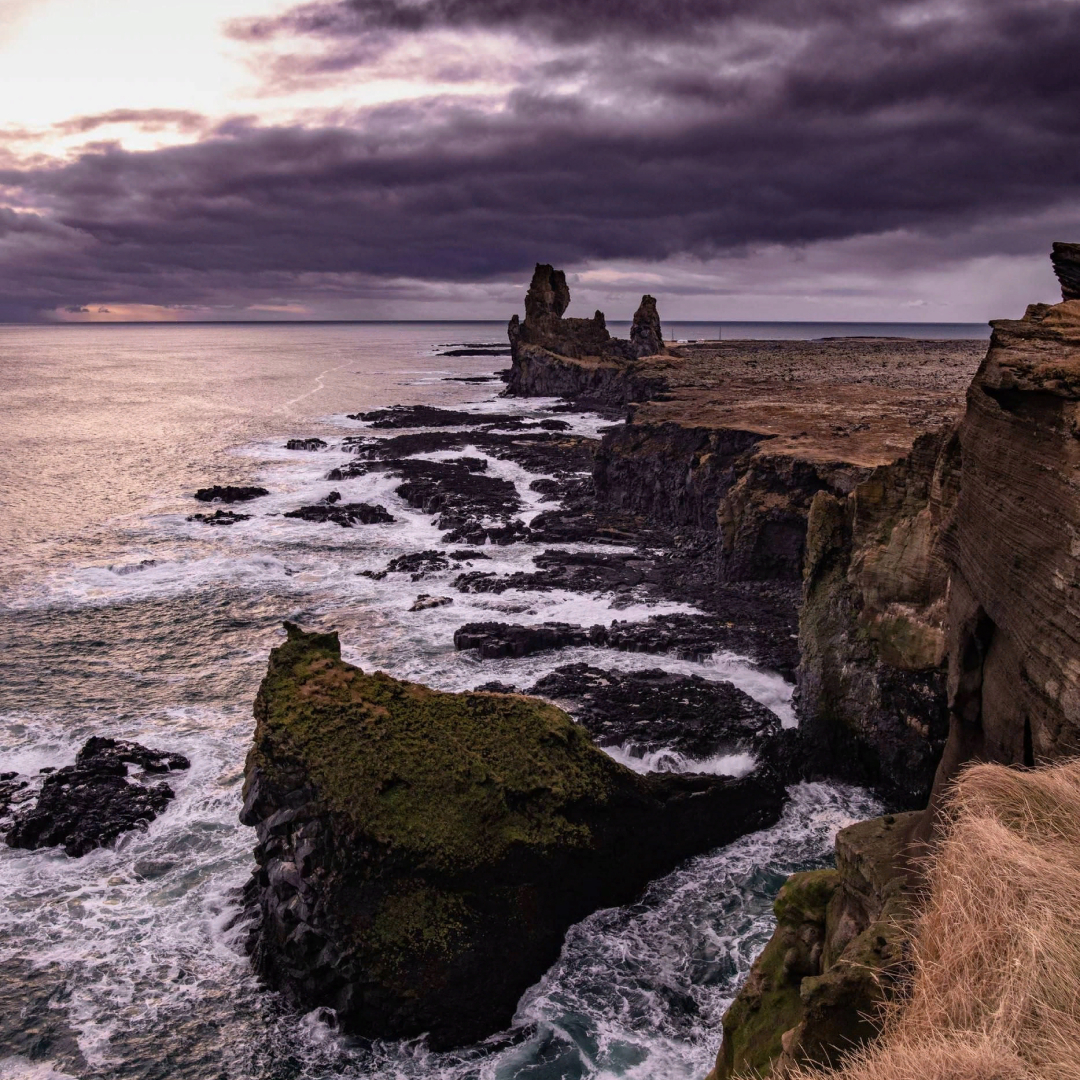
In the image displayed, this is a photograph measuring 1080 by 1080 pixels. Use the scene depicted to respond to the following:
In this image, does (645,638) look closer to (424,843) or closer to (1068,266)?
(424,843)

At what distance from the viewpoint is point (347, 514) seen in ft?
166

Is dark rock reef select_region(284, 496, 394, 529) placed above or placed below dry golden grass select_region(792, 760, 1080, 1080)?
below

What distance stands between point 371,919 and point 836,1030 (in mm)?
9325

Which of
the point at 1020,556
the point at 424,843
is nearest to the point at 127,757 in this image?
the point at 424,843

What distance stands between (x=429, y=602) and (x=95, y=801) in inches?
621

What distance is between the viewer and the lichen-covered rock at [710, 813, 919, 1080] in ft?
27.2

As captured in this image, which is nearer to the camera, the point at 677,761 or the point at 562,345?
the point at 677,761

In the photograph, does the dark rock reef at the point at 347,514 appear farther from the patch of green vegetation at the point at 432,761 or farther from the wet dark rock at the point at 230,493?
the patch of green vegetation at the point at 432,761

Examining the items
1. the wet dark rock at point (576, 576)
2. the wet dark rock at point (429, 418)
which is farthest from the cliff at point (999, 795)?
the wet dark rock at point (429, 418)

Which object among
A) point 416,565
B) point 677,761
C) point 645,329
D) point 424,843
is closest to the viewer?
point 424,843

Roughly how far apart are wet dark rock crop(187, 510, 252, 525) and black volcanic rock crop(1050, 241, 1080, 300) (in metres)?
45.6

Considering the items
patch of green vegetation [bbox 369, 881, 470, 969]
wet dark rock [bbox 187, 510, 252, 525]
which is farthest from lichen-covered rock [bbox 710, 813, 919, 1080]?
wet dark rock [bbox 187, 510, 252, 525]

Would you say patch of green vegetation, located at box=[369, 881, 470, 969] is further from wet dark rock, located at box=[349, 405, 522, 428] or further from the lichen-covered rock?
wet dark rock, located at box=[349, 405, 522, 428]

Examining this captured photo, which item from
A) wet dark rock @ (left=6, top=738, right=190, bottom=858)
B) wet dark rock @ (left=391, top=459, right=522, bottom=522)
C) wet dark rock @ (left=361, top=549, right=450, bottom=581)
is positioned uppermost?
wet dark rock @ (left=391, top=459, right=522, bottom=522)
